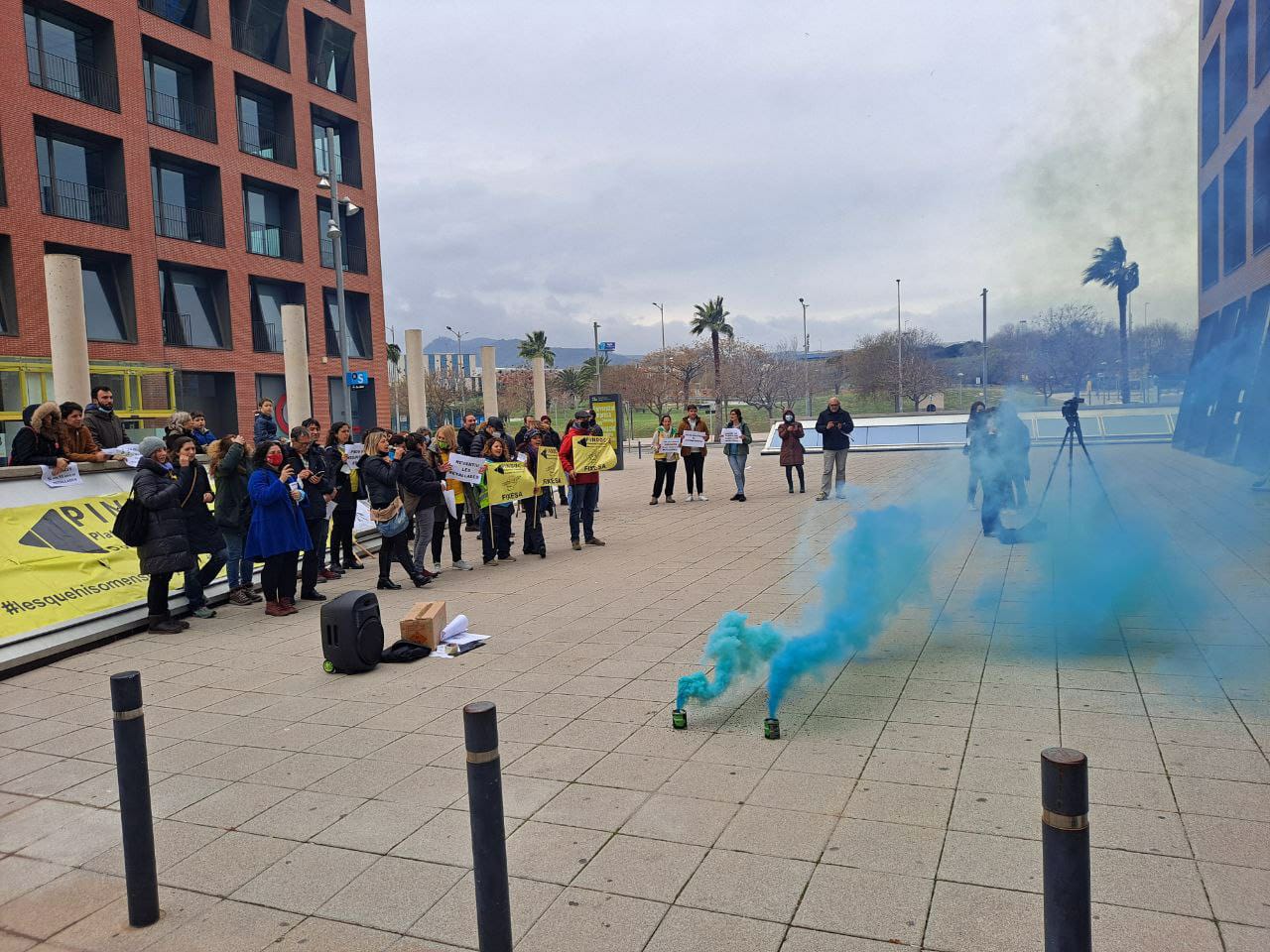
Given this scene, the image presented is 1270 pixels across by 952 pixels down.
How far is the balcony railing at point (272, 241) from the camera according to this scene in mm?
33000

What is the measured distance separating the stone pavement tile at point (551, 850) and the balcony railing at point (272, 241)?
32.5 metres

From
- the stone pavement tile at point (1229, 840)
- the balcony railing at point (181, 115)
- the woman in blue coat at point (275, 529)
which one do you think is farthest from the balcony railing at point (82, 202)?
the stone pavement tile at point (1229, 840)

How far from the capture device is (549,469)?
13867mm

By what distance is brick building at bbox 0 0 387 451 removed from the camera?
80.4 ft

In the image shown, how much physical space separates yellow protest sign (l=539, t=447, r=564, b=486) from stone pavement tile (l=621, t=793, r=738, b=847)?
30.6ft

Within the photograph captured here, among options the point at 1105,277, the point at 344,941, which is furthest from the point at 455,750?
the point at 1105,277

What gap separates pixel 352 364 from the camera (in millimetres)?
36594

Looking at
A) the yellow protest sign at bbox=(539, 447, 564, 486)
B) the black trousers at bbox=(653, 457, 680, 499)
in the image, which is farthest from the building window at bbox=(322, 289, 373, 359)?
the yellow protest sign at bbox=(539, 447, 564, 486)

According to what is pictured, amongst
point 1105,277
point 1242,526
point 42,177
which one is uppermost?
point 42,177

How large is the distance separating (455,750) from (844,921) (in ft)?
8.80

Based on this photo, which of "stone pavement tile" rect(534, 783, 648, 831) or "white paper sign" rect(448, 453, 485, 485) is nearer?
"stone pavement tile" rect(534, 783, 648, 831)

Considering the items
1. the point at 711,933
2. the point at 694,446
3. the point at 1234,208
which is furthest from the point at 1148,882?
the point at 694,446

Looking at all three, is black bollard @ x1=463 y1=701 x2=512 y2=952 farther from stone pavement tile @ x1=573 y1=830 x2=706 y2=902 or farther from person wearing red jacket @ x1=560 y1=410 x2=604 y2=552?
person wearing red jacket @ x1=560 y1=410 x2=604 y2=552

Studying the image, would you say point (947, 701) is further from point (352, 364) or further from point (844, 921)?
point (352, 364)
